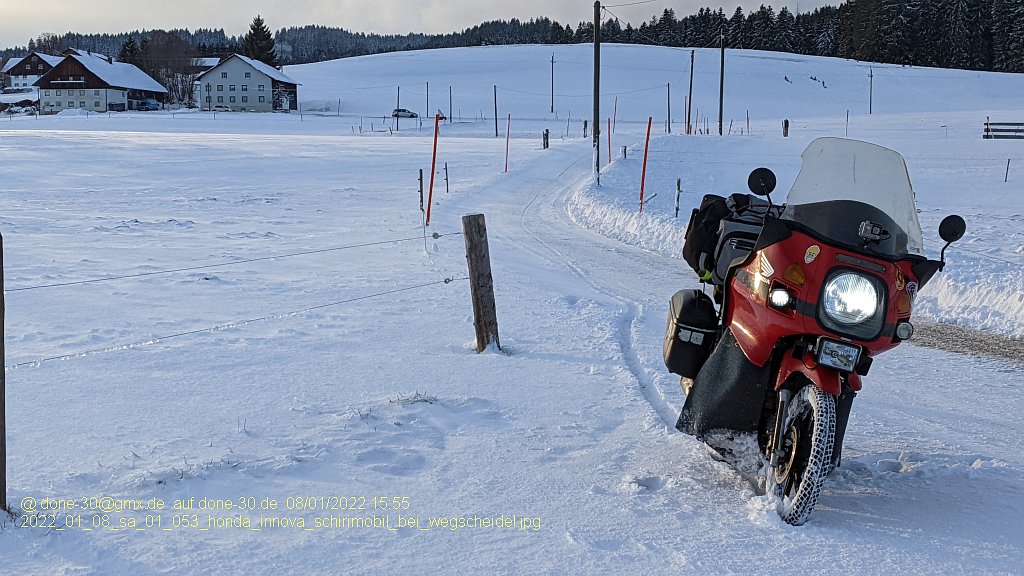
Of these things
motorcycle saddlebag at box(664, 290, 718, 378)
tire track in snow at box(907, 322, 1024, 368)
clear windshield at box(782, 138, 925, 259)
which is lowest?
tire track in snow at box(907, 322, 1024, 368)

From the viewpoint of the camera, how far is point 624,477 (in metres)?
4.45

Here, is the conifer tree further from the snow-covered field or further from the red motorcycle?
the red motorcycle

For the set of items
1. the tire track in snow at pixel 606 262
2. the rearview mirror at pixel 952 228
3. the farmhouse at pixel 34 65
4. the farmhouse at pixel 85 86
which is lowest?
the tire track in snow at pixel 606 262

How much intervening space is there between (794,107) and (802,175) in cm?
8898

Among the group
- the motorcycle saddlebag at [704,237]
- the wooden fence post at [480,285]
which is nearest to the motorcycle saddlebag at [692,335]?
the motorcycle saddlebag at [704,237]

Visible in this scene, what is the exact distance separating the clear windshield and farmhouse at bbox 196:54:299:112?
93.1 meters

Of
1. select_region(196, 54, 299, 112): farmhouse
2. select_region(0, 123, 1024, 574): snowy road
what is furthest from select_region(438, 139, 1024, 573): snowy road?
select_region(196, 54, 299, 112): farmhouse

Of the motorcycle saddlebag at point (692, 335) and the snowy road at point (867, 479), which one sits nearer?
the snowy road at point (867, 479)

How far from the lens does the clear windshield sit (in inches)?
150

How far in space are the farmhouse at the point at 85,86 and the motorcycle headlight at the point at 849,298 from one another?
100 metres

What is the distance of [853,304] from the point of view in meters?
3.65

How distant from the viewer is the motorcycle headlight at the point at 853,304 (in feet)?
11.9

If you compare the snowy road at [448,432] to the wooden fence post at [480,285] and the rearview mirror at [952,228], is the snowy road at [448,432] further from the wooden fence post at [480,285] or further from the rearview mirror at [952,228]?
the rearview mirror at [952,228]

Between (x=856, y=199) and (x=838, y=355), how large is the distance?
81 cm
